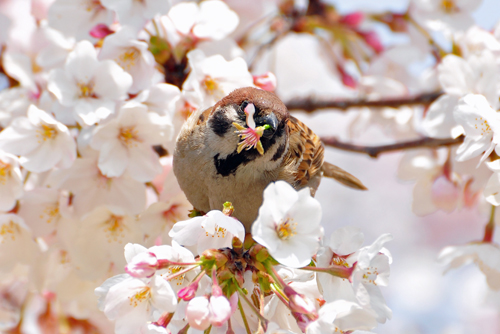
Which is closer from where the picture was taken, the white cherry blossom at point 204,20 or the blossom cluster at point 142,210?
the blossom cluster at point 142,210

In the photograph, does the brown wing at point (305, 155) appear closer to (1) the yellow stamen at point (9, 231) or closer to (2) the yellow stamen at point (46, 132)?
(2) the yellow stamen at point (46, 132)

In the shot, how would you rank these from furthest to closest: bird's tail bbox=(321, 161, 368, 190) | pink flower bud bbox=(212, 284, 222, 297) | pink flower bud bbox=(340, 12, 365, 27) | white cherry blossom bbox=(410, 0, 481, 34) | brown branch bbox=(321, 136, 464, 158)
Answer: pink flower bud bbox=(340, 12, 365, 27)
bird's tail bbox=(321, 161, 368, 190)
white cherry blossom bbox=(410, 0, 481, 34)
brown branch bbox=(321, 136, 464, 158)
pink flower bud bbox=(212, 284, 222, 297)

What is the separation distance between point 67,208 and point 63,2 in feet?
1.94

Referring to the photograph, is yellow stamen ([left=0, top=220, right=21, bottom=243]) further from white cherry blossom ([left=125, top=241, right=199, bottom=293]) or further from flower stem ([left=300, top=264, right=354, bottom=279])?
flower stem ([left=300, top=264, right=354, bottom=279])

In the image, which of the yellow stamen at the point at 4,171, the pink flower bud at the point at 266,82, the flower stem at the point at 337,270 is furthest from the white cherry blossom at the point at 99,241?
the flower stem at the point at 337,270

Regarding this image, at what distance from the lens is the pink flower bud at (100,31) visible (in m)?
1.45

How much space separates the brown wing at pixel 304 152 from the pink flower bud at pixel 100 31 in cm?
62

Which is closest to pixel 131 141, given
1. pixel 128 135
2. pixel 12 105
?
pixel 128 135

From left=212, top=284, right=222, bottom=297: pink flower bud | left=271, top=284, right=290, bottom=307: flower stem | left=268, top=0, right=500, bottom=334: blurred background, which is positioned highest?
left=212, top=284, right=222, bottom=297: pink flower bud

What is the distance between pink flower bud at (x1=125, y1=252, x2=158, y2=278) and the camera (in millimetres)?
925

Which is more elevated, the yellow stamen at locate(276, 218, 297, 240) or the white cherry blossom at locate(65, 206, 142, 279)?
the yellow stamen at locate(276, 218, 297, 240)

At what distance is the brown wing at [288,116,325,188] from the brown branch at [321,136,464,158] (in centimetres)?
7

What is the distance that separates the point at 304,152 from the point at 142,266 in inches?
35.7

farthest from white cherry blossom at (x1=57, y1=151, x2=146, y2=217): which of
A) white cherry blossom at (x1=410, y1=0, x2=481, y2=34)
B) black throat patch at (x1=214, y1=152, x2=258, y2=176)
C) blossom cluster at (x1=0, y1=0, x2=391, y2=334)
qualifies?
white cherry blossom at (x1=410, y1=0, x2=481, y2=34)
